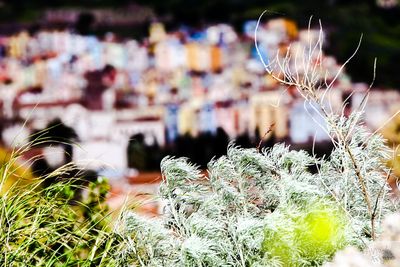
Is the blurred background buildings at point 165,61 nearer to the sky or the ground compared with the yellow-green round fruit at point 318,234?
nearer to the ground

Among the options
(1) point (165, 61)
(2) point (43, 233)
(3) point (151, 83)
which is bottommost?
(3) point (151, 83)

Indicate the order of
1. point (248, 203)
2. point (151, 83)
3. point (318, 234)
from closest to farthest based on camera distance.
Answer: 1. point (318, 234)
2. point (248, 203)
3. point (151, 83)

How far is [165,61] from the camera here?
9172mm

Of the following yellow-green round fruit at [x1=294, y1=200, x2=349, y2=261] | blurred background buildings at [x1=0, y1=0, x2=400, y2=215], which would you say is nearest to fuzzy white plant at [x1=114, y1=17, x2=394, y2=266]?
yellow-green round fruit at [x1=294, y1=200, x2=349, y2=261]

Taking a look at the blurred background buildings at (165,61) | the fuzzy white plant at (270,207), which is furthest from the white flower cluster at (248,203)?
the blurred background buildings at (165,61)

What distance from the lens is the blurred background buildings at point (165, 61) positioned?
28.6 feet

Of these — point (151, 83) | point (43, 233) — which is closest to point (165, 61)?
point (151, 83)

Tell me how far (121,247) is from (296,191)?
344 mm

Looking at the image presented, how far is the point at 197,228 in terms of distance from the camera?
1.74 m

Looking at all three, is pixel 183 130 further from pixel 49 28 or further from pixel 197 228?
pixel 197 228

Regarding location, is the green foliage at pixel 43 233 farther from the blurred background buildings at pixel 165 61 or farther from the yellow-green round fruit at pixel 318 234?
the blurred background buildings at pixel 165 61

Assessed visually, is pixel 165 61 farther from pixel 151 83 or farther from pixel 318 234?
pixel 318 234

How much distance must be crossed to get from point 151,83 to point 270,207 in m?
7.26

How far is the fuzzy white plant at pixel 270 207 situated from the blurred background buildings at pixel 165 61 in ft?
21.5
